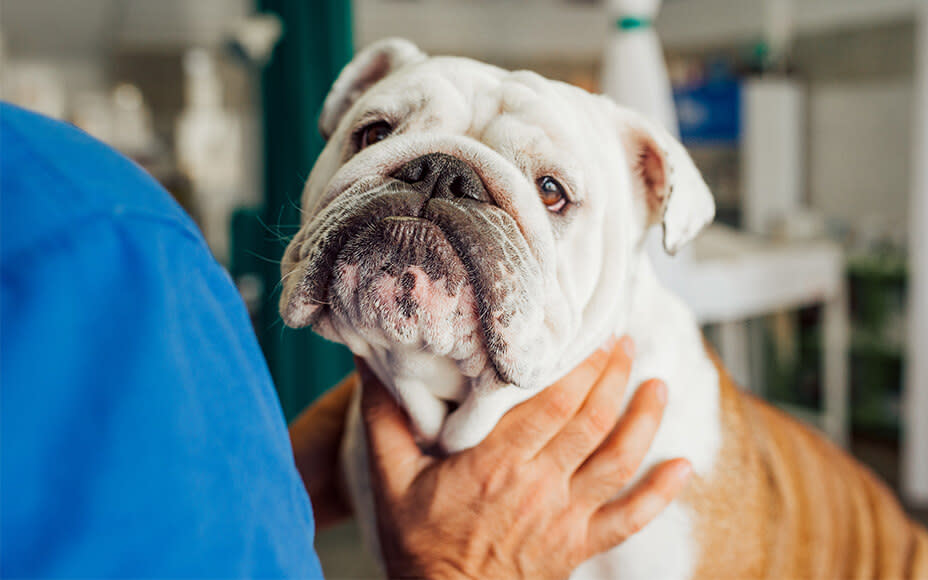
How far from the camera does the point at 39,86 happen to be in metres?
5.29

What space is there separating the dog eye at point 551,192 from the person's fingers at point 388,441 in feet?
1.14

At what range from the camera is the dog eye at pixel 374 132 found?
1031mm

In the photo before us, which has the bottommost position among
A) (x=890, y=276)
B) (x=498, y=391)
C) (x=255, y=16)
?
(x=890, y=276)

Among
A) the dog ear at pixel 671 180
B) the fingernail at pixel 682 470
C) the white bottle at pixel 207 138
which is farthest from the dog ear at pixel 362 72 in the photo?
the white bottle at pixel 207 138

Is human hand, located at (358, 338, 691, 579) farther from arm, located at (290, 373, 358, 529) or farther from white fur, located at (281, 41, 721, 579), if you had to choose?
arm, located at (290, 373, 358, 529)

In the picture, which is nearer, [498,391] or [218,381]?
[218,381]

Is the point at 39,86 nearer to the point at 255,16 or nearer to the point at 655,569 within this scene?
the point at 255,16

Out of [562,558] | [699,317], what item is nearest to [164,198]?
[562,558]

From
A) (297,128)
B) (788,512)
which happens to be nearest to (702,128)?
(297,128)

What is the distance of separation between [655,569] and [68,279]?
84 centimetres

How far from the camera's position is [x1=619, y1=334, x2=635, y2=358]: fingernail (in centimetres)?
107

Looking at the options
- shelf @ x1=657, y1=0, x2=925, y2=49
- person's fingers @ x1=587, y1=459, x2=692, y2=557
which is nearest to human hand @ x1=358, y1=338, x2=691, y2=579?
person's fingers @ x1=587, y1=459, x2=692, y2=557

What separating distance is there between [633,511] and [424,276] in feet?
1.39

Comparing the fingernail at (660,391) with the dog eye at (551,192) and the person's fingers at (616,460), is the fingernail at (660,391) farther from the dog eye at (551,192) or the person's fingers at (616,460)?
the dog eye at (551,192)
